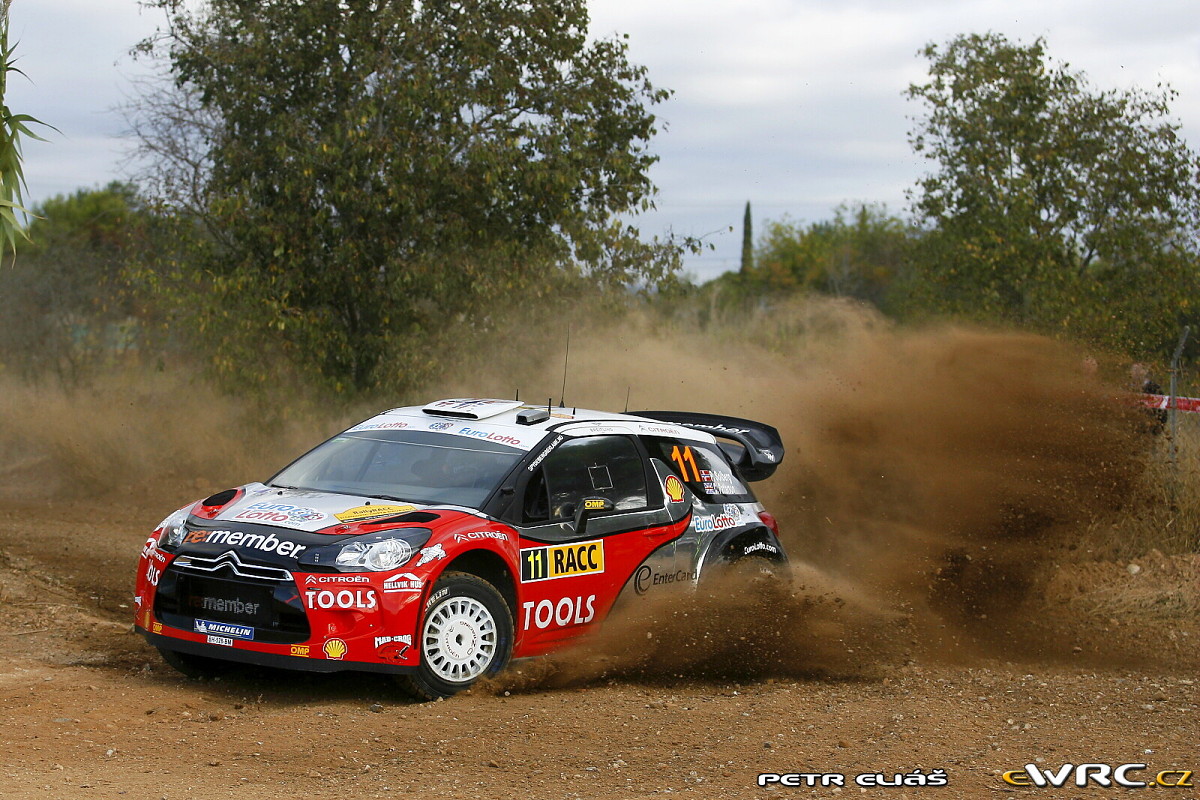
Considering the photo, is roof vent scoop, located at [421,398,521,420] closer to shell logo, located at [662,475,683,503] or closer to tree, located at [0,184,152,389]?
shell logo, located at [662,475,683,503]

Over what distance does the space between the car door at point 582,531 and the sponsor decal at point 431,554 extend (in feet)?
2.02

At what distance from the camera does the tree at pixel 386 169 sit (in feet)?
49.5

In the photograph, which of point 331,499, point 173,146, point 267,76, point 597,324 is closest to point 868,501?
point 597,324

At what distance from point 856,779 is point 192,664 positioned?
3828 mm

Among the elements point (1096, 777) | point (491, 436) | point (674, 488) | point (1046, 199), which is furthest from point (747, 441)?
point (1046, 199)

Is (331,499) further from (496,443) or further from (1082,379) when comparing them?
(1082,379)

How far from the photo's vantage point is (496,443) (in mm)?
7508

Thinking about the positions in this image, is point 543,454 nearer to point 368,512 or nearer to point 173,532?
point 368,512

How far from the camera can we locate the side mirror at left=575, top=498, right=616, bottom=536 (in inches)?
287

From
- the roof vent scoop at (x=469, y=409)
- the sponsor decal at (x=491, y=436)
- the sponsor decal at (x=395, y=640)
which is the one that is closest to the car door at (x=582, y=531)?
the sponsor decal at (x=491, y=436)

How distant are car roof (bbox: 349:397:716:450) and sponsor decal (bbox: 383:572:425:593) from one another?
4.39 feet

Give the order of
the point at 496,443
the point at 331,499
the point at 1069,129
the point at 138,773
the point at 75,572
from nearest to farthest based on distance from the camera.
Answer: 1. the point at 138,773
2. the point at 331,499
3. the point at 496,443
4. the point at 75,572
5. the point at 1069,129

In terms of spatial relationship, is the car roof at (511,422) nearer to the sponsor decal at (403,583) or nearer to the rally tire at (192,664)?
the sponsor decal at (403,583)

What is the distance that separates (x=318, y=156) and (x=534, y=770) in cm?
1098
